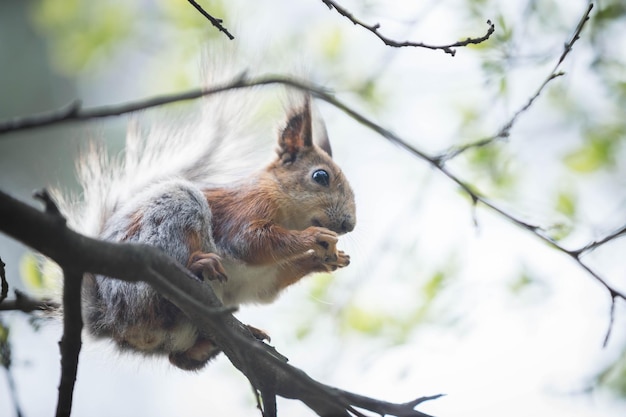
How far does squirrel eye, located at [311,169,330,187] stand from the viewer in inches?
120

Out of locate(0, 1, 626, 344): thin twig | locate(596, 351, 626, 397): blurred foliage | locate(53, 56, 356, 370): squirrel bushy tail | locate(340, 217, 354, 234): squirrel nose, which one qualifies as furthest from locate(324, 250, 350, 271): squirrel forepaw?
locate(596, 351, 626, 397): blurred foliage

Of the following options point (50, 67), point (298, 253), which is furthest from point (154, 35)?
point (298, 253)

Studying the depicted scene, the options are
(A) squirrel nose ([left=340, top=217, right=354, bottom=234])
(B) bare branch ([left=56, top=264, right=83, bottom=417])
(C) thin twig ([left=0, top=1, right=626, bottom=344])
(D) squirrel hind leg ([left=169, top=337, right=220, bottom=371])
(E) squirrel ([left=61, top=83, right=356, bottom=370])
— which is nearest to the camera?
(C) thin twig ([left=0, top=1, right=626, bottom=344])

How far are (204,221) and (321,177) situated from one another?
23.1 inches

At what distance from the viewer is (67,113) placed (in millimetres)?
1239

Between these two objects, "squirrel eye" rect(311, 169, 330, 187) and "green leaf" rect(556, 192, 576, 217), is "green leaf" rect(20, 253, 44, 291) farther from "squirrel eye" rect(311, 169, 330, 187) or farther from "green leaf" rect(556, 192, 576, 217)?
"green leaf" rect(556, 192, 576, 217)

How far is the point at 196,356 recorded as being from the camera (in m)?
2.70

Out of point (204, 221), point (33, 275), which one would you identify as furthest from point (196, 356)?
point (33, 275)

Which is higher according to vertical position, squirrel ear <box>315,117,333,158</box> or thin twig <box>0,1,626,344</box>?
squirrel ear <box>315,117,333,158</box>

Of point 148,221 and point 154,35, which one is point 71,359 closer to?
point 148,221

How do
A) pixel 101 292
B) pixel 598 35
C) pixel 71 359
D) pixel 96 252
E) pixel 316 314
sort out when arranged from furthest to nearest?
pixel 316 314, pixel 598 35, pixel 101 292, pixel 71 359, pixel 96 252

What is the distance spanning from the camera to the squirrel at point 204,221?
8.36ft

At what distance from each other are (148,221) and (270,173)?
709 mm

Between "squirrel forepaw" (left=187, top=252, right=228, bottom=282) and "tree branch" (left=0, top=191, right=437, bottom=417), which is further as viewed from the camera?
"squirrel forepaw" (left=187, top=252, right=228, bottom=282)
